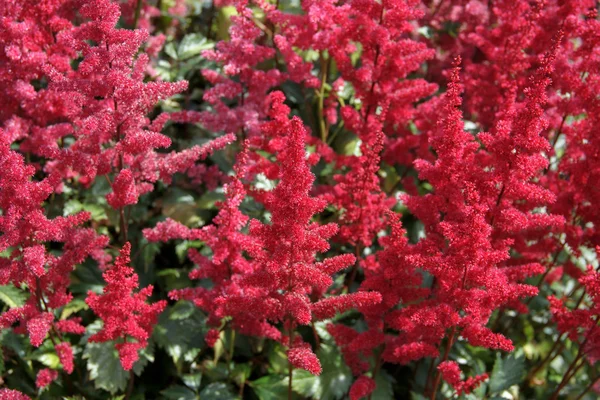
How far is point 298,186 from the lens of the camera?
2.27m

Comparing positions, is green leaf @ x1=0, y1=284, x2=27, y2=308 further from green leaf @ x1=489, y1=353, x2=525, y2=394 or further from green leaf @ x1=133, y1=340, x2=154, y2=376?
green leaf @ x1=489, y1=353, x2=525, y2=394

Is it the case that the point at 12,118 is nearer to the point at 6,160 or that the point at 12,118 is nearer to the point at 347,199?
the point at 6,160

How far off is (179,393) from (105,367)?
0.41 meters

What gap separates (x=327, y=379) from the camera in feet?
10.8

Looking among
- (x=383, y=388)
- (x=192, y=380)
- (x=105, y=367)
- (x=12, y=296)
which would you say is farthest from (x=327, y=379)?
(x=12, y=296)

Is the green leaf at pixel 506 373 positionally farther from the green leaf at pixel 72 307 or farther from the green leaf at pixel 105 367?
the green leaf at pixel 72 307

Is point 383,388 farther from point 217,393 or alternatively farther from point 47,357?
point 47,357

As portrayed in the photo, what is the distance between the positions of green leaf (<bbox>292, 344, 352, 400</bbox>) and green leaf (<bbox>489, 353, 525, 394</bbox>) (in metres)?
0.80

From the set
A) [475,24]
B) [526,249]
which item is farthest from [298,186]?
[475,24]

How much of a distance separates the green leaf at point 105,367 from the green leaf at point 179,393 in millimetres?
232

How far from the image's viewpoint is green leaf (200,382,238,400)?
10.4ft

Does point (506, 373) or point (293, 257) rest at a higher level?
point (293, 257)

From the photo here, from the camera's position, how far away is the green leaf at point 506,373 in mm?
3373

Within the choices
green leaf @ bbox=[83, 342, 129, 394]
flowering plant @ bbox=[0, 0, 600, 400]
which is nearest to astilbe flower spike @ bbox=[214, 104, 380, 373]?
flowering plant @ bbox=[0, 0, 600, 400]
